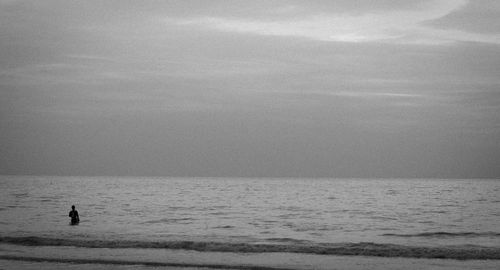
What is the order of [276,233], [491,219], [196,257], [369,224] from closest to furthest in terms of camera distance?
[196,257] → [276,233] → [369,224] → [491,219]

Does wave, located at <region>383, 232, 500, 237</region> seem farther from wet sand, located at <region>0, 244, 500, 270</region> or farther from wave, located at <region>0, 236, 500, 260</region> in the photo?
wet sand, located at <region>0, 244, 500, 270</region>

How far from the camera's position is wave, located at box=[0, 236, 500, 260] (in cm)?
2439

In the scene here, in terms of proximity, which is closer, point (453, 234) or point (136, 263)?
point (136, 263)

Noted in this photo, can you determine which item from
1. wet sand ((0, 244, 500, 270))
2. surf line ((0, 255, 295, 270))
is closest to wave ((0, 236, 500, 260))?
wet sand ((0, 244, 500, 270))

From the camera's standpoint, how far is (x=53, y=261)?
20016 millimetres

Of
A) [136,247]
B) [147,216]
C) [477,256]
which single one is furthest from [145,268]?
[147,216]

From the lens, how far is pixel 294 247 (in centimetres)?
2728

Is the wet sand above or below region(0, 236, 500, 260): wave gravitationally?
above

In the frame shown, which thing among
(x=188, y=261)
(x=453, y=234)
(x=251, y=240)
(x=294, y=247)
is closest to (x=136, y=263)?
(x=188, y=261)

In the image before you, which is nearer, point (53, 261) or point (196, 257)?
point (53, 261)

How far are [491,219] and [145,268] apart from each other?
37.2 m

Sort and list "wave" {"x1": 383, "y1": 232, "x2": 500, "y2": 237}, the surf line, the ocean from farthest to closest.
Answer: "wave" {"x1": 383, "y1": 232, "x2": 500, "y2": 237} → the ocean → the surf line

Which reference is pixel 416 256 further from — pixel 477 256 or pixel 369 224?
pixel 369 224

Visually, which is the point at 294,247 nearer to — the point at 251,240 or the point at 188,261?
the point at 251,240
